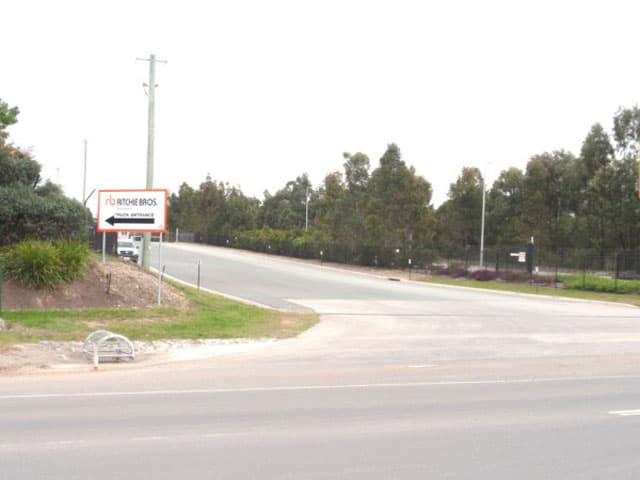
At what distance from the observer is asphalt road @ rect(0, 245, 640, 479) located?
6668mm

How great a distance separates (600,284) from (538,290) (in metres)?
3.01

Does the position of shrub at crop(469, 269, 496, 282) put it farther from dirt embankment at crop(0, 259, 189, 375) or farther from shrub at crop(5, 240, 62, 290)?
shrub at crop(5, 240, 62, 290)

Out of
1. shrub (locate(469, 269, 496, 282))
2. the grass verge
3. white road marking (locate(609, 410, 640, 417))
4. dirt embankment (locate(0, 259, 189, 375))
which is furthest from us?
shrub (locate(469, 269, 496, 282))

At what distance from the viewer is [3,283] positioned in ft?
59.5

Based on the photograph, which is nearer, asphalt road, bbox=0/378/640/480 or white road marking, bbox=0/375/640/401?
asphalt road, bbox=0/378/640/480

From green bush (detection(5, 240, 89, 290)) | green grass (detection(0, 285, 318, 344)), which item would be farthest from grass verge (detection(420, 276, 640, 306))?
green bush (detection(5, 240, 89, 290))

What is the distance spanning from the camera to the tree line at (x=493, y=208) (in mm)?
48688

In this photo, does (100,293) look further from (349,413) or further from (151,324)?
(349,413)

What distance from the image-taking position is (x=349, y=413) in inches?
356

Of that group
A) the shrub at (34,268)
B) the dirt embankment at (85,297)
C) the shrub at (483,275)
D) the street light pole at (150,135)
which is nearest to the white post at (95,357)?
the dirt embankment at (85,297)

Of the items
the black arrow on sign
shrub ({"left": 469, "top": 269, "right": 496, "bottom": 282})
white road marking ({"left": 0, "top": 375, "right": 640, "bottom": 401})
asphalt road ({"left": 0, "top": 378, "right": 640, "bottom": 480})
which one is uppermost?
the black arrow on sign

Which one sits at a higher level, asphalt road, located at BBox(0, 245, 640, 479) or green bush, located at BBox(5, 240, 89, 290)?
green bush, located at BBox(5, 240, 89, 290)

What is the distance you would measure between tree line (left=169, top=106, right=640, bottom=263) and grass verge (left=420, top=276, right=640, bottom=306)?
Answer: 6674 mm

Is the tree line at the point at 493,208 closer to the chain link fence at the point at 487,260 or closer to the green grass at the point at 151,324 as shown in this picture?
the chain link fence at the point at 487,260
